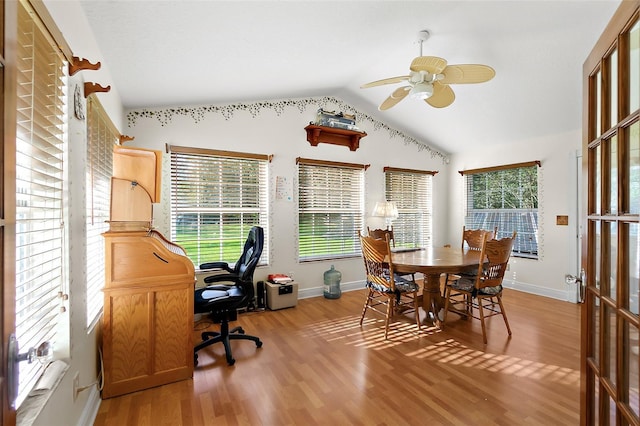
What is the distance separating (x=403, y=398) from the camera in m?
1.96

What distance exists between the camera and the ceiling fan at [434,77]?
2.21 metres

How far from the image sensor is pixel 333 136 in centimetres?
439

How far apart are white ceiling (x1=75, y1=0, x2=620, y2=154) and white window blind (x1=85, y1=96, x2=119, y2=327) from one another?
0.46 meters

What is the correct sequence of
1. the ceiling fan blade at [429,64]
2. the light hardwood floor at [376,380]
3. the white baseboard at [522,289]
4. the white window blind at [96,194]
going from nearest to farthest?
the light hardwood floor at [376,380] < the white window blind at [96,194] < the ceiling fan blade at [429,64] < the white baseboard at [522,289]

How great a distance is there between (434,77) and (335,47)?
36.3 inches

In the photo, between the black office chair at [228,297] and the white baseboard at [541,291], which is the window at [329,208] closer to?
the black office chair at [228,297]

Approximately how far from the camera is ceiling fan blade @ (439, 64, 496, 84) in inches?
87.4

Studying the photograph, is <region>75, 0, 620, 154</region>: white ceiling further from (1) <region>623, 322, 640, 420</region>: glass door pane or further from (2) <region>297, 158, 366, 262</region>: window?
(1) <region>623, 322, 640, 420</region>: glass door pane

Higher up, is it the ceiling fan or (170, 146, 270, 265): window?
the ceiling fan

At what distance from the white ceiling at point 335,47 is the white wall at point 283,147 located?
0.77 ft

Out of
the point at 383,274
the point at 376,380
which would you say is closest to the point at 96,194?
the point at 376,380

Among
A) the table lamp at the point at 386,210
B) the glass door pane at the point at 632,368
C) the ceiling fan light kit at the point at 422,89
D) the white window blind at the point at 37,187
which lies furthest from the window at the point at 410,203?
the white window blind at the point at 37,187

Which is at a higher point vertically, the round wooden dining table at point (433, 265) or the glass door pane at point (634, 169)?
the glass door pane at point (634, 169)

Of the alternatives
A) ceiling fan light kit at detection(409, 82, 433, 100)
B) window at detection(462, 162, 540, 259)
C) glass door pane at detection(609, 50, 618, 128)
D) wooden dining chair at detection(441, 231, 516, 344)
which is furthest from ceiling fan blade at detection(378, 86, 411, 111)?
window at detection(462, 162, 540, 259)
